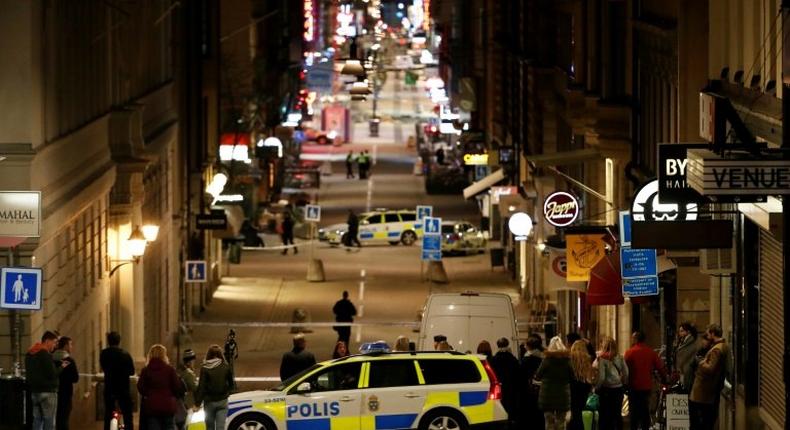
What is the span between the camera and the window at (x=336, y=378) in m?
24.2

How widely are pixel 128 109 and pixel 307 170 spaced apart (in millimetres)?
51539

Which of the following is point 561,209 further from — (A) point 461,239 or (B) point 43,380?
(A) point 461,239

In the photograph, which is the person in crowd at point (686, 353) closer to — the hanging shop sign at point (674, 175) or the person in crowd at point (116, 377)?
the hanging shop sign at point (674, 175)

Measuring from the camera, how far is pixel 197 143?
5141 cm

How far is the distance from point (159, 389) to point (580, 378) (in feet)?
16.5

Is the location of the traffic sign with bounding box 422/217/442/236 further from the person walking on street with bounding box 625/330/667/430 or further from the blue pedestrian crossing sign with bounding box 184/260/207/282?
the person walking on street with bounding box 625/330/667/430

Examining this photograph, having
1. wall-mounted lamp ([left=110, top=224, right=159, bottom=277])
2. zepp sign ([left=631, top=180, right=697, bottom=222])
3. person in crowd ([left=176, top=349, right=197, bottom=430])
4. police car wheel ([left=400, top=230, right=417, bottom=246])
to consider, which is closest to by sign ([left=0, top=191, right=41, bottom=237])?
person in crowd ([left=176, top=349, right=197, bottom=430])

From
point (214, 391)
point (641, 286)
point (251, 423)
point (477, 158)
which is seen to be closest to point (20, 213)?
point (214, 391)

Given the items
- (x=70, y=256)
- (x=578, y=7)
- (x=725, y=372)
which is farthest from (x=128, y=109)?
(x=725, y=372)

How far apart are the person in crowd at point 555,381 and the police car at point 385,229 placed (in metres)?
43.6

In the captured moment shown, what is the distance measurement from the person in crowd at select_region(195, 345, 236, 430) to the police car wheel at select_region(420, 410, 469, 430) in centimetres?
229

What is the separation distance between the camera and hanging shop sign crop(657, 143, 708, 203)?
69.7ft

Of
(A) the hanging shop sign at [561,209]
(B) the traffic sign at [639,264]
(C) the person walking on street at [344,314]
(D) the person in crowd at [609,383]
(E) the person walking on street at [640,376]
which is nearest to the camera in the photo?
(D) the person in crowd at [609,383]

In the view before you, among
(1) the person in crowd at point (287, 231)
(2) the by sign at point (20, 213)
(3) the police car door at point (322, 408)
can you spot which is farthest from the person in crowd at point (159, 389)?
(1) the person in crowd at point (287, 231)
